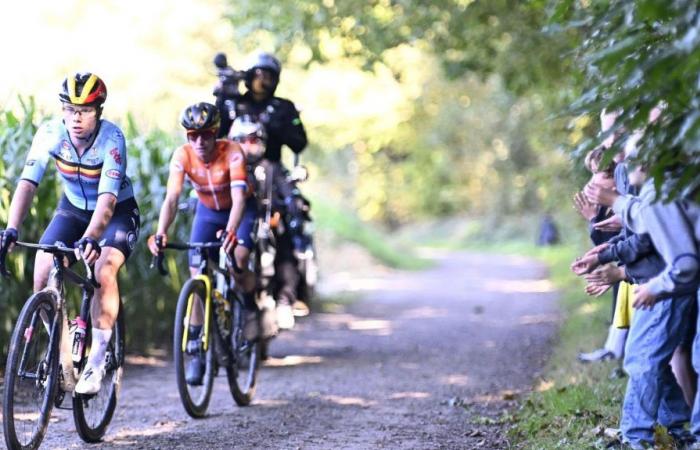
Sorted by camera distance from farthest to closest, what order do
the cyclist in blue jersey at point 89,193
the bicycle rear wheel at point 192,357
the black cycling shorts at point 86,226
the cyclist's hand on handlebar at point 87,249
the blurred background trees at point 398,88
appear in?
the bicycle rear wheel at point 192,357
the black cycling shorts at point 86,226
the cyclist in blue jersey at point 89,193
the cyclist's hand on handlebar at point 87,249
the blurred background trees at point 398,88

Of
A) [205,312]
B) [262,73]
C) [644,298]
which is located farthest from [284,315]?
→ [644,298]

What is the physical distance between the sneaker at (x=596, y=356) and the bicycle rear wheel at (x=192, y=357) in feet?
10.6

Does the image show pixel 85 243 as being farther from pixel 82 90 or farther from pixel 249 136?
pixel 249 136

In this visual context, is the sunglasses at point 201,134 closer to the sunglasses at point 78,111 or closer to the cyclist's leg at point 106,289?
the cyclist's leg at point 106,289

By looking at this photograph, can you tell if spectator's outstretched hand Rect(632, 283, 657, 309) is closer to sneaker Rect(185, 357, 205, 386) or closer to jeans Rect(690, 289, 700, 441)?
jeans Rect(690, 289, 700, 441)

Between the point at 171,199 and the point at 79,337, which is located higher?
the point at 171,199

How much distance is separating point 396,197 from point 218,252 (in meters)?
50.0

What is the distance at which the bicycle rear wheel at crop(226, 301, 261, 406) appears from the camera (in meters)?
8.04

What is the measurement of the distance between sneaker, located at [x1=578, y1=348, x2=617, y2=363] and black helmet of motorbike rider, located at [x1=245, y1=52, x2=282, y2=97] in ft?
11.8

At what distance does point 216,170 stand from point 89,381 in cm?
215

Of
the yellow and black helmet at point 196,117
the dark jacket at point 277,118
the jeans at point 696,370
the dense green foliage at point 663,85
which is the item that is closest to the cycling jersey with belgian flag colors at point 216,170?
the yellow and black helmet at point 196,117

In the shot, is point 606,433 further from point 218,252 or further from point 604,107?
point 218,252

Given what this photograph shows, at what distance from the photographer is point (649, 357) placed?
218 inches

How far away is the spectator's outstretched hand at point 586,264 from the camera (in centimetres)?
590
